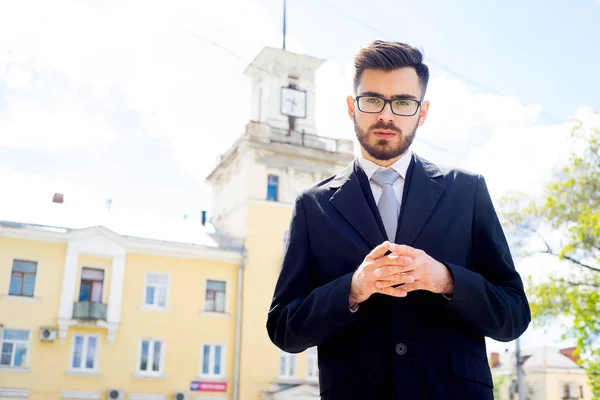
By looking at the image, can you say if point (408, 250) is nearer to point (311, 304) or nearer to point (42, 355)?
point (311, 304)

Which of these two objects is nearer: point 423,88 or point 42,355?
point 423,88

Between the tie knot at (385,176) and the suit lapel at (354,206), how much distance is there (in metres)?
0.07

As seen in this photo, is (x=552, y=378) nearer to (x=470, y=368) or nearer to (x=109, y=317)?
(x=109, y=317)

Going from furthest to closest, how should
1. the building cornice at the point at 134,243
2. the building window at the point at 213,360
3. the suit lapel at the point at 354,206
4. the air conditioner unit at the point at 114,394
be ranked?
the building window at the point at 213,360
the building cornice at the point at 134,243
the air conditioner unit at the point at 114,394
the suit lapel at the point at 354,206

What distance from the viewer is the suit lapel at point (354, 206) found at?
6.86 ft

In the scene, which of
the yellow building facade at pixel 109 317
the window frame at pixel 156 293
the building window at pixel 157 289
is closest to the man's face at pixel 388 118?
the yellow building facade at pixel 109 317

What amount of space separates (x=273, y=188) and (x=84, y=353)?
1153 cm

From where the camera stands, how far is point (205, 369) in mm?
26547

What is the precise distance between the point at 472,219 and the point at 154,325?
2540cm

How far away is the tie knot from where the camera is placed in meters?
2.25

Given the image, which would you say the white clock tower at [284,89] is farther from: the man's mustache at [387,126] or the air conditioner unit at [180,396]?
the man's mustache at [387,126]

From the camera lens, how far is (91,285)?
2545 cm

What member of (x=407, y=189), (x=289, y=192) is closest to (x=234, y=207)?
(x=289, y=192)

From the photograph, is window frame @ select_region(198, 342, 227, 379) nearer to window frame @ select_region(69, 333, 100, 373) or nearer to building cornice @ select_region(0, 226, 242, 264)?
building cornice @ select_region(0, 226, 242, 264)
